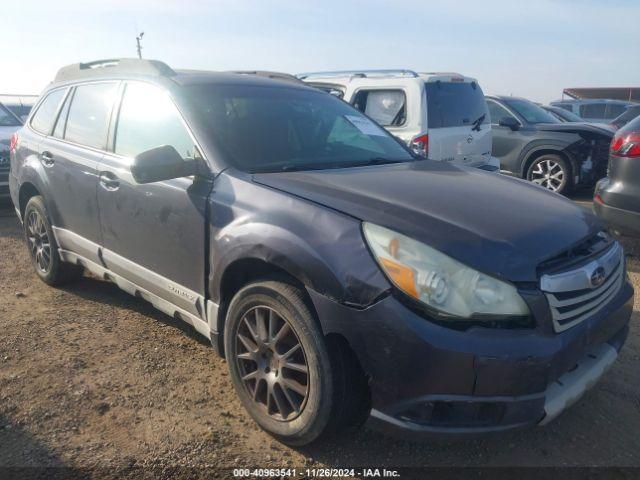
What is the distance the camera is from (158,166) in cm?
274

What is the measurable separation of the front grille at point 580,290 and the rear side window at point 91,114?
2926 millimetres

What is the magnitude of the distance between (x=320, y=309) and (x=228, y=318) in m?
0.67

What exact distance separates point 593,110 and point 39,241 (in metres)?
14.9

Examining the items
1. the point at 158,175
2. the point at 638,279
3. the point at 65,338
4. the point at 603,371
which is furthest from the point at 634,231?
the point at 65,338

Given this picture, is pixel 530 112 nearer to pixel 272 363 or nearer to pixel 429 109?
pixel 429 109

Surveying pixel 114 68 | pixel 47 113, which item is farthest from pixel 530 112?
pixel 47 113

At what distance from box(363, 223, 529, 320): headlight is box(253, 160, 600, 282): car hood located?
0.14 feet

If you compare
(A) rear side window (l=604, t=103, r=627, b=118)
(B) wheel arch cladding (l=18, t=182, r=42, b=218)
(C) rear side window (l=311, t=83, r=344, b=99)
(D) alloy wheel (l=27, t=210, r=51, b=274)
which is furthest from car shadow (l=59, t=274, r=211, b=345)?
(A) rear side window (l=604, t=103, r=627, b=118)

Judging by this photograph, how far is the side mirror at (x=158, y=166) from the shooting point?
2.73 m

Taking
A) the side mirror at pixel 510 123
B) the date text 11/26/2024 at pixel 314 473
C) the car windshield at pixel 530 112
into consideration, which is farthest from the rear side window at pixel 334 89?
the date text 11/26/2024 at pixel 314 473

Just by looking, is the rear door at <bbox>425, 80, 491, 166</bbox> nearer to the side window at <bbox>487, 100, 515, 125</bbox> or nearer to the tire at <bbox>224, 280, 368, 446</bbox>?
the side window at <bbox>487, 100, 515, 125</bbox>

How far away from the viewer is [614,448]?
2.56m

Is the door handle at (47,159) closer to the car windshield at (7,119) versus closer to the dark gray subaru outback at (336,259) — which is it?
the dark gray subaru outback at (336,259)

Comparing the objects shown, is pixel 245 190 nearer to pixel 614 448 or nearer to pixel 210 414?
pixel 210 414
